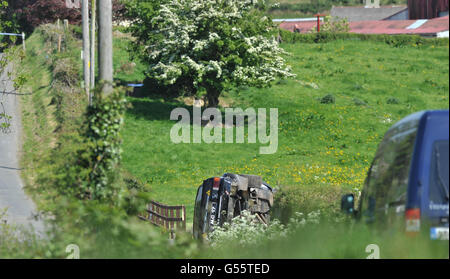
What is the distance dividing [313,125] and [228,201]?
67.3 ft

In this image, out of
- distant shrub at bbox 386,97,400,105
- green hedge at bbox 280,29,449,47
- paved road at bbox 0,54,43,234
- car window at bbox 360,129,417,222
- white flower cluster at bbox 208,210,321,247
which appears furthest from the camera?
green hedge at bbox 280,29,449,47

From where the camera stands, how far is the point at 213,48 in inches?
1364

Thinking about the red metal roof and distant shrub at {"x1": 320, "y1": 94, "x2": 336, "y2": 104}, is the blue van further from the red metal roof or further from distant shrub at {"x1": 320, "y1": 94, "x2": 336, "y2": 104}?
the red metal roof

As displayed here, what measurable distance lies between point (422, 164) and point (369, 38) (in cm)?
5203

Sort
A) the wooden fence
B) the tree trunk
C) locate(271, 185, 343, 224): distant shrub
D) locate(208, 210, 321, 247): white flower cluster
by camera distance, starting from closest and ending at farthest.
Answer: locate(208, 210, 321, 247): white flower cluster, locate(271, 185, 343, 224): distant shrub, the wooden fence, the tree trunk

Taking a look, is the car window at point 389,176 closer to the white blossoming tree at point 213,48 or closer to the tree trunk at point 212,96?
the white blossoming tree at point 213,48

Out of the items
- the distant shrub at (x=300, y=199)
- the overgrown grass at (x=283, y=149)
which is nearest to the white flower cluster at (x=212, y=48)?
the overgrown grass at (x=283, y=149)

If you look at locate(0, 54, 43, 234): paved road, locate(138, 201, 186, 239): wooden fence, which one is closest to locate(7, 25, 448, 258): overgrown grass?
locate(0, 54, 43, 234): paved road

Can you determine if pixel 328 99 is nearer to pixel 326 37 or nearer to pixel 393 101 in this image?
pixel 393 101

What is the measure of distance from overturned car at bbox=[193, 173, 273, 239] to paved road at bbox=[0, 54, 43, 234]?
3.70 metres

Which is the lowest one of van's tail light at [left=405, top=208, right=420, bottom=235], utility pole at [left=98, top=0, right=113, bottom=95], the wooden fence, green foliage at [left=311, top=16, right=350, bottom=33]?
the wooden fence

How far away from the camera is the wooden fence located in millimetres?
18578

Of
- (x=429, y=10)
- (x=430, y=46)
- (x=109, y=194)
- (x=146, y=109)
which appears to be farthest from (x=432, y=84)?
(x=109, y=194)

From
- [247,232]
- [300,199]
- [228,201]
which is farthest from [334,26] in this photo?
[247,232]
